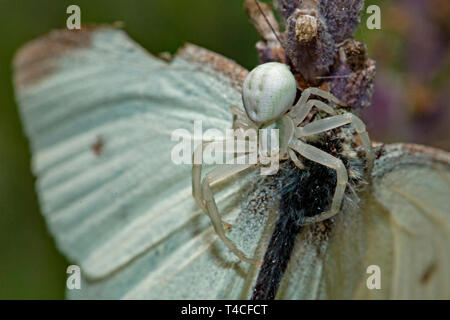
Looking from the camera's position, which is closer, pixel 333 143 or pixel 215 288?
pixel 333 143

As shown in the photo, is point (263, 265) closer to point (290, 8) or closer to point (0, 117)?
point (290, 8)

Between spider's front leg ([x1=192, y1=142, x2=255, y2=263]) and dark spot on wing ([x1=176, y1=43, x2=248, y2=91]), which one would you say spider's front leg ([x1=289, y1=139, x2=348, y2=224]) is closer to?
spider's front leg ([x1=192, y1=142, x2=255, y2=263])

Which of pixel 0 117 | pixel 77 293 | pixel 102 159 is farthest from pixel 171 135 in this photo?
pixel 0 117

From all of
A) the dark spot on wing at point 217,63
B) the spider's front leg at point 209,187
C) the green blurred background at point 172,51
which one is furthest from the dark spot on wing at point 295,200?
the green blurred background at point 172,51

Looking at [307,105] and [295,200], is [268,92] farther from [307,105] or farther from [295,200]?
[295,200]

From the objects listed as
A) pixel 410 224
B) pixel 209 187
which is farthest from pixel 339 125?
pixel 410 224

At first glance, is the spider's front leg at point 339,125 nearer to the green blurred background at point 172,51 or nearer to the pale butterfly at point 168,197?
the pale butterfly at point 168,197

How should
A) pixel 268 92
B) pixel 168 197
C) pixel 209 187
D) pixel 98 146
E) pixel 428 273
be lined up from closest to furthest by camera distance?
pixel 268 92, pixel 209 187, pixel 428 273, pixel 168 197, pixel 98 146
